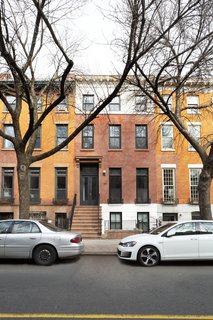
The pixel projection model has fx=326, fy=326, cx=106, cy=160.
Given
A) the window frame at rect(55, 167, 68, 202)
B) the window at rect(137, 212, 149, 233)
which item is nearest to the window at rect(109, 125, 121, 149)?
the window frame at rect(55, 167, 68, 202)

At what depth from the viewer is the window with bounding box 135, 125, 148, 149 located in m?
23.2

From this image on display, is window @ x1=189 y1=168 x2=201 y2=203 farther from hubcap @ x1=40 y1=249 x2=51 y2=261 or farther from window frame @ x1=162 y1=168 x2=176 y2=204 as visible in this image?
hubcap @ x1=40 y1=249 x2=51 y2=261

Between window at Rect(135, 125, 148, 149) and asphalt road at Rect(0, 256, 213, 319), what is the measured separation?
13.7 meters

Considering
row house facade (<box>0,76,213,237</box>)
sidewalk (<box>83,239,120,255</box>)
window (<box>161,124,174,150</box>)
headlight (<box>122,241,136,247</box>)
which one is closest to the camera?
headlight (<box>122,241,136,247</box>)

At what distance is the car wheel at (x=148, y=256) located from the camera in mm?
9789

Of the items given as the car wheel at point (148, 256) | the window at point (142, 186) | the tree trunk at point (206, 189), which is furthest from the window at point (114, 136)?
the car wheel at point (148, 256)

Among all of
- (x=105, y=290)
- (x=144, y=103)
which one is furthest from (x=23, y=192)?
(x=144, y=103)

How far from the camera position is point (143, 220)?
2200 centimetres

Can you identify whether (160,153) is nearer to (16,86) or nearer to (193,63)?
(193,63)

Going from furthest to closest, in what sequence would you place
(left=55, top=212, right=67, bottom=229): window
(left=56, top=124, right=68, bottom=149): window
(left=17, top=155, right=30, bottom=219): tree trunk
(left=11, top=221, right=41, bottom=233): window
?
(left=56, top=124, right=68, bottom=149): window < (left=55, top=212, right=67, bottom=229): window < (left=17, top=155, right=30, bottom=219): tree trunk < (left=11, top=221, right=41, bottom=233): window

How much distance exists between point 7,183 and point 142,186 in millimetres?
9283

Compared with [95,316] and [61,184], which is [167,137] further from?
[95,316]

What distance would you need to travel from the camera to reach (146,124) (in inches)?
920

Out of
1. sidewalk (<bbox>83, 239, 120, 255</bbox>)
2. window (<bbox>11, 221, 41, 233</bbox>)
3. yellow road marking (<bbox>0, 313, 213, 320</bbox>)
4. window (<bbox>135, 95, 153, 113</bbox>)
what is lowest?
sidewalk (<bbox>83, 239, 120, 255</bbox>)
